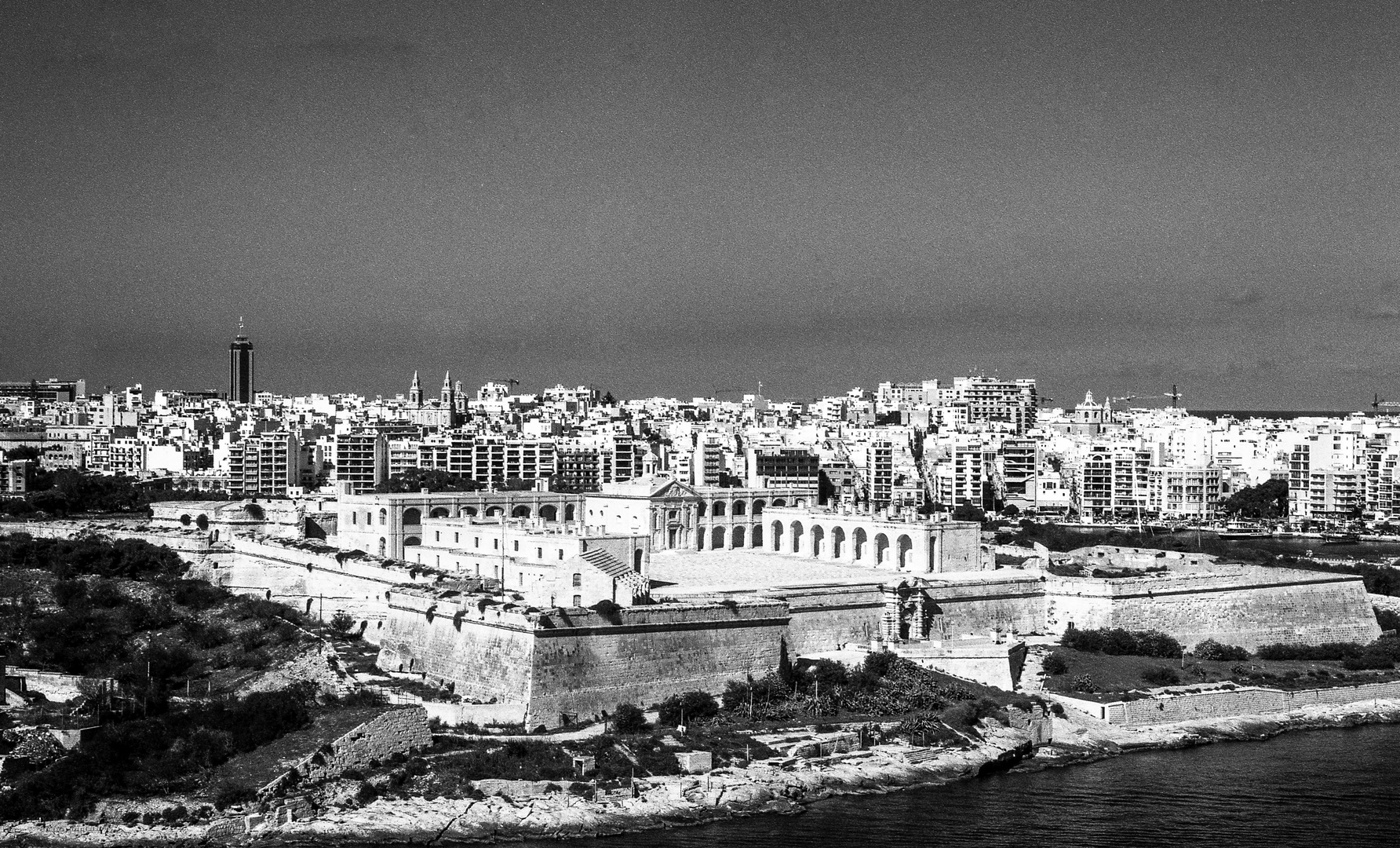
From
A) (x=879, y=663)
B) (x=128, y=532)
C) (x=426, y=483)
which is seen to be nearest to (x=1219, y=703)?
(x=879, y=663)

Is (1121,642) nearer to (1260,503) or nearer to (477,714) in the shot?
(477,714)

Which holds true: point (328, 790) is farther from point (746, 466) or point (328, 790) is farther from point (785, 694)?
point (746, 466)

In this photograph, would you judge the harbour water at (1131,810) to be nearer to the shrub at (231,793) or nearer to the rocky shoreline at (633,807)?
the rocky shoreline at (633,807)

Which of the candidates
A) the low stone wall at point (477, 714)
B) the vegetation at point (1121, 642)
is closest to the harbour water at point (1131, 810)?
the low stone wall at point (477, 714)

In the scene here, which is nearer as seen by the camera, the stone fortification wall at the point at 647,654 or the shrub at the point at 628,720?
the shrub at the point at 628,720

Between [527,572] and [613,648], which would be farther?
[527,572]

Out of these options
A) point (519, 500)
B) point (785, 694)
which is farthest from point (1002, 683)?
point (519, 500)
